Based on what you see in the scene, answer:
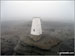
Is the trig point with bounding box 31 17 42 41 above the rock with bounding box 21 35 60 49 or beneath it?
above

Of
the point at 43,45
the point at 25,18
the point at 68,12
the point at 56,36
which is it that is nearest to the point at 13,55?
the point at 43,45

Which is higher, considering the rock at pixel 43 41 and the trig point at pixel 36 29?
the trig point at pixel 36 29

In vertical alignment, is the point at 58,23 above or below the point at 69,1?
below

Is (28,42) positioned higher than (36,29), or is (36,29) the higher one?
(36,29)

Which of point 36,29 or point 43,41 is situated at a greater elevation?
point 36,29

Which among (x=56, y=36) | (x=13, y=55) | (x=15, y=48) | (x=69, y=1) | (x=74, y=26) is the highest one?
(x=69, y=1)

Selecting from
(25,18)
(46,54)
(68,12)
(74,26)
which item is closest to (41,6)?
(25,18)

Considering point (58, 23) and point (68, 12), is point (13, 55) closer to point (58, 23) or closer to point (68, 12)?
point (58, 23)
